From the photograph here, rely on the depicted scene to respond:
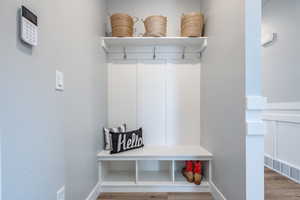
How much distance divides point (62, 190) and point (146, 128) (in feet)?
→ 4.63

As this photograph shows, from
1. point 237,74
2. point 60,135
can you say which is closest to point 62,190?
point 60,135

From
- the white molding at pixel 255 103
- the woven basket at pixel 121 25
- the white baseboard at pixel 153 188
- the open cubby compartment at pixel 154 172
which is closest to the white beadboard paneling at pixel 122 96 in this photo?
the woven basket at pixel 121 25

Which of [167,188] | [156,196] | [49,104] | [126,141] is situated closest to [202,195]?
[167,188]

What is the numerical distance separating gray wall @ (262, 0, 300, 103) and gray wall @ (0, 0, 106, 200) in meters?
2.44

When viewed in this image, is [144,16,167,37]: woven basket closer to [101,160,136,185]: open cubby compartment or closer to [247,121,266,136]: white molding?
[247,121,266,136]: white molding

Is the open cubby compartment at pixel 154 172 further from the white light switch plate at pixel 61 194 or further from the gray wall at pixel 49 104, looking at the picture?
the white light switch plate at pixel 61 194

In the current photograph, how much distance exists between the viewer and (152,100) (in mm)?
2617

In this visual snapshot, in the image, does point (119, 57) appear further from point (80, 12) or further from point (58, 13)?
point (58, 13)

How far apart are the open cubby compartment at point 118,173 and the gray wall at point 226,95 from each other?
96 cm

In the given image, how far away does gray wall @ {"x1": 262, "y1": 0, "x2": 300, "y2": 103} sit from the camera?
2455mm

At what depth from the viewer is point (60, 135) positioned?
1.31 m

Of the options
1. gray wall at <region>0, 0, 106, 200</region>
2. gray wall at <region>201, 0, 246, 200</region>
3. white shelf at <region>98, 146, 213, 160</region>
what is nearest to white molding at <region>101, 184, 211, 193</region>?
gray wall at <region>201, 0, 246, 200</region>

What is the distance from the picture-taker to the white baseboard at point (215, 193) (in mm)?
1842

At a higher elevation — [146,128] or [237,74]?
[237,74]
